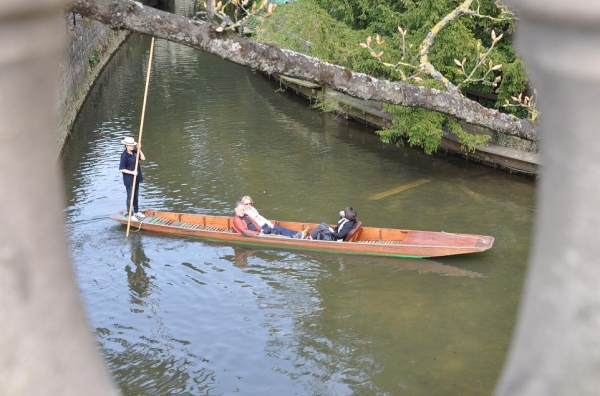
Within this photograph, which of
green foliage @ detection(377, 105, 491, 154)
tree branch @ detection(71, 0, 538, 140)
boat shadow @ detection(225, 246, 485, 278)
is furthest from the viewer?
green foliage @ detection(377, 105, 491, 154)

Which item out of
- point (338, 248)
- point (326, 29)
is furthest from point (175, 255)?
point (326, 29)

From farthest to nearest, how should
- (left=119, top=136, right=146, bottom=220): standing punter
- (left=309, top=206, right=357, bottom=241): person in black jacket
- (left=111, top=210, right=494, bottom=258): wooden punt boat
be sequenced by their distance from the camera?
(left=119, top=136, right=146, bottom=220): standing punter → (left=309, top=206, right=357, bottom=241): person in black jacket → (left=111, top=210, right=494, bottom=258): wooden punt boat

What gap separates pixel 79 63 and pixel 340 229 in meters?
13.7

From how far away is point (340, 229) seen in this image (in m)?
12.4

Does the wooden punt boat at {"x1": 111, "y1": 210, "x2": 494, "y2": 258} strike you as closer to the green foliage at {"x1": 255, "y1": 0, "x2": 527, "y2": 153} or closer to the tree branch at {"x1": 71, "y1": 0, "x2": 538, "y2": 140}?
the tree branch at {"x1": 71, "y1": 0, "x2": 538, "y2": 140}

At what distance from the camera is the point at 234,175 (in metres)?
16.3

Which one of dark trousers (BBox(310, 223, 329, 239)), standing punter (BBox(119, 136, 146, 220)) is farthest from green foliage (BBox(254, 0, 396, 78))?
dark trousers (BBox(310, 223, 329, 239))

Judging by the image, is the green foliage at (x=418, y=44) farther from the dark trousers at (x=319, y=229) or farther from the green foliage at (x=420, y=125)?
the dark trousers at (x=319, y=229)

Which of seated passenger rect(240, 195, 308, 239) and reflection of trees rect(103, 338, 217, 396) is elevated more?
seated passenger rect(240, 195, 308, 239)

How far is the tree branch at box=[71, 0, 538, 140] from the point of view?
7156 millimetres

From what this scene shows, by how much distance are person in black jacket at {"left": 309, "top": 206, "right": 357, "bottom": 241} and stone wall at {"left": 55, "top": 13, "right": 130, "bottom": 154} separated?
21.5 feet

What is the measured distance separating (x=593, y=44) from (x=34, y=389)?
720 millimetres

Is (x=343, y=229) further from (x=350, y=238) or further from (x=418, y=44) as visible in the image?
(x=418, y=44)

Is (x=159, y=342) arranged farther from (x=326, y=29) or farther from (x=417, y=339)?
(x=326, y=29)
